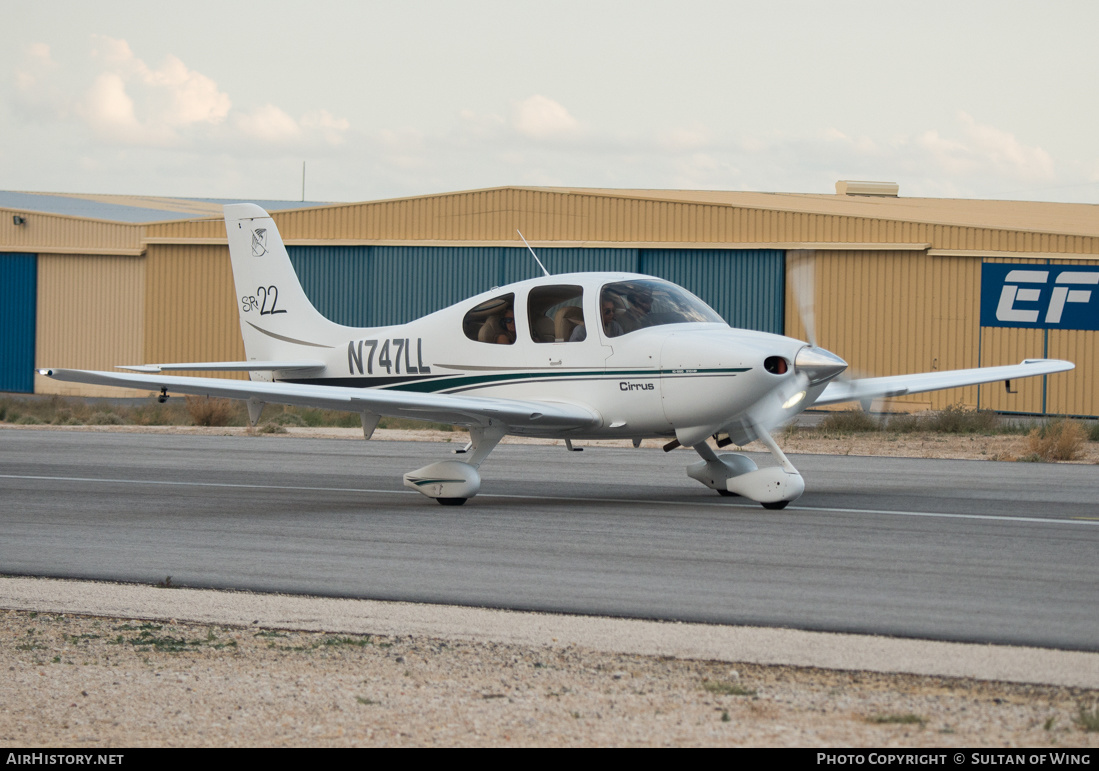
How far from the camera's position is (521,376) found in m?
13.3

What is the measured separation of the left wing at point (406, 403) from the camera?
1195 cm

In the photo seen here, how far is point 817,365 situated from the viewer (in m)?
11.5

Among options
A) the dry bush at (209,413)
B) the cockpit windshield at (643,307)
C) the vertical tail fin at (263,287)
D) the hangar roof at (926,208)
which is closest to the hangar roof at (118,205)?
the dry bush at (209,413)

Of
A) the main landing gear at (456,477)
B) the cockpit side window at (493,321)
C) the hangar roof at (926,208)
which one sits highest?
the hangar roof at (926,208)

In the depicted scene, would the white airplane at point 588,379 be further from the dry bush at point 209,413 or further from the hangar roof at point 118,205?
the hangar roof at point 118,205

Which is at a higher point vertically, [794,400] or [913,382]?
[913,382]

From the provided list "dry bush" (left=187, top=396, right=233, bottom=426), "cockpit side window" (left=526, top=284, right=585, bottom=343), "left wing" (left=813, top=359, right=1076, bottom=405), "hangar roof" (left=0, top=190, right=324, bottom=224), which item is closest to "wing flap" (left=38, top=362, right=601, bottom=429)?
"cockpit side window" (left=526, top=284, right=585, bottom=343)

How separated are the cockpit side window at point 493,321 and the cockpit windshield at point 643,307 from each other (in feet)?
3.80

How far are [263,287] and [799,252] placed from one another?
55.5ft

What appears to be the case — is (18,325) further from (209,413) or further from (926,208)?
(926,208)

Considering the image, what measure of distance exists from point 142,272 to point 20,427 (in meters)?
11.0

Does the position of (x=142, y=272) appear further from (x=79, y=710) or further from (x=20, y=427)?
(x=79, y=710)

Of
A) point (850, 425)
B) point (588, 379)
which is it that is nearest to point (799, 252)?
point (850, 425)

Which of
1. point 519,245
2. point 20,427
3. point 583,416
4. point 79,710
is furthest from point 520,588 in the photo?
point 519,245
